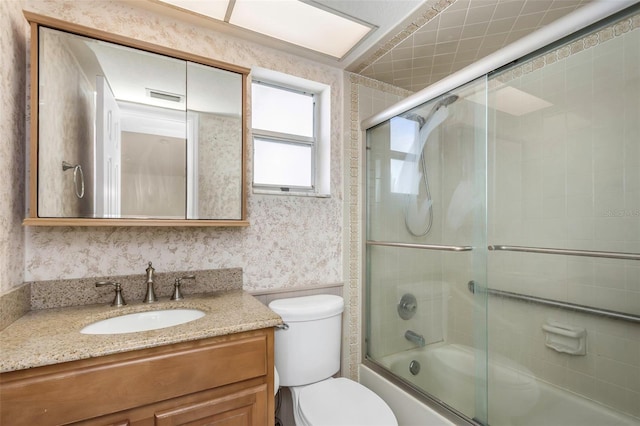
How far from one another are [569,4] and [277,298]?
1.97 meters

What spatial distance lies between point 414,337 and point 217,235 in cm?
124

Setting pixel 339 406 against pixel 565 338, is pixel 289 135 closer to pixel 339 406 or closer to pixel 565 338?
pixel 339 406

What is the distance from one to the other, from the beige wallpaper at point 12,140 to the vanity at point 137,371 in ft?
0.73

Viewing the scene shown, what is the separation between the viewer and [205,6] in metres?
1.37

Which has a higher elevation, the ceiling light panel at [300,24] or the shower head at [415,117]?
the ceiling light panel at [300,24]

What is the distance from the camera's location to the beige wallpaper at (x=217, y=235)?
1261mm

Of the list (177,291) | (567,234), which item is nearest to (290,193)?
(177,291)

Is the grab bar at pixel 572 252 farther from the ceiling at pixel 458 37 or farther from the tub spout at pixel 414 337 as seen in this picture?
the ceiling at pixel 458 37

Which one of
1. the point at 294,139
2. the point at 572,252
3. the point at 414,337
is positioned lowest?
the point at 414,337

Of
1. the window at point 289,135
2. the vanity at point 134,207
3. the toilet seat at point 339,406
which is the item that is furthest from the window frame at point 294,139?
the toilet seat at point 339,406

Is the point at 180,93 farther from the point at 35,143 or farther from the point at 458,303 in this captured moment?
the point at 458,303

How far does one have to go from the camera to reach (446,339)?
1.59 meters

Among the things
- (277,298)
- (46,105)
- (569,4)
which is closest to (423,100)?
(569,4)

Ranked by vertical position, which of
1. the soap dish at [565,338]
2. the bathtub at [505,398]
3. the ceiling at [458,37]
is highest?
the ceiling at [458,37]
